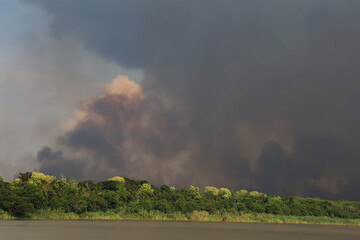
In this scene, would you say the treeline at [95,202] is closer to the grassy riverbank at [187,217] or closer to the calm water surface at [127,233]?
the grassy riverbank at [187,217]

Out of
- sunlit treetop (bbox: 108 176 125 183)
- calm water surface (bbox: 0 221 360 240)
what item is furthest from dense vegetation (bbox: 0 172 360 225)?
calm water surface (bbox: 0 221 360 240)

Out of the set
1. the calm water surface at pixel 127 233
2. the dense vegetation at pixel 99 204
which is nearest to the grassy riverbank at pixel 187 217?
Result: the dense vegetation at pixel 99 204

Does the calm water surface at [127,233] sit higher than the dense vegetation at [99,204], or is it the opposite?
the dense vegetation at [99,204]

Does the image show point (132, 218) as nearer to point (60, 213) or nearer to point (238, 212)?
point (60, 213)

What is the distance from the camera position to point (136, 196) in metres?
115

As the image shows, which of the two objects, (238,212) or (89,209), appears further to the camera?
(238,212)

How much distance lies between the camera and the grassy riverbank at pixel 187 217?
8960 centimetres

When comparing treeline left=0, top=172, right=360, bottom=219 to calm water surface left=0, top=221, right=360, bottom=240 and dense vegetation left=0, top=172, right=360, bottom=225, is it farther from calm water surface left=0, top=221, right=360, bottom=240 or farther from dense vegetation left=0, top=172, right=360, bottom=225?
calm water surface left=0, top=221, right=360, bottom=240

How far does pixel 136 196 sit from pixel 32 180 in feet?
99.1

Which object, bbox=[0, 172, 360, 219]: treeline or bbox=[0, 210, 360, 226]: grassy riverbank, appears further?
bbox=[0, 210, 360, 226]: grassy riverbank

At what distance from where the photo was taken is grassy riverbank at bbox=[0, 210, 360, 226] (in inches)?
3528

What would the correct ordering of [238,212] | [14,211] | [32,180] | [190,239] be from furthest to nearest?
[238,212], [32,180], [14,211], [190,239]

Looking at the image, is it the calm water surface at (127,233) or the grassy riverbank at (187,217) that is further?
the grassy riverbank at (187,217)

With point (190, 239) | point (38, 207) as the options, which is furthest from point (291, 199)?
point (190, 239)
